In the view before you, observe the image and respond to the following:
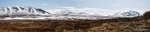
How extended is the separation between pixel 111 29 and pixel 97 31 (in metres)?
1.08

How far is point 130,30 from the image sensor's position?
15523 mm

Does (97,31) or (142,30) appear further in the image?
(97,31)

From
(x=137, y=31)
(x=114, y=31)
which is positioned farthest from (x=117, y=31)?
(x=137, y=31)

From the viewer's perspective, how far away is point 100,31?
1631 cm

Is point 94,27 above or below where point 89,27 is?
above

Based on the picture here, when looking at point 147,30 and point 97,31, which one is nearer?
point 147,30

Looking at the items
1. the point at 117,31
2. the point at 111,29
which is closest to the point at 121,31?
the point at 117,31

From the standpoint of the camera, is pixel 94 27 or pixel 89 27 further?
pixel 89 27

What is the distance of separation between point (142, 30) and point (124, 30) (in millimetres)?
1136

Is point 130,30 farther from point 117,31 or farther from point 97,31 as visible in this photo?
point 97,31

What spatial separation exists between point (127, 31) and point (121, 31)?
41 cm

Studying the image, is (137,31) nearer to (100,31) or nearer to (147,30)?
(147,30)

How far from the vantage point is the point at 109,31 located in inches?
626

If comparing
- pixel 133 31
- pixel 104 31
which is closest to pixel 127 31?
pixel 133 31
